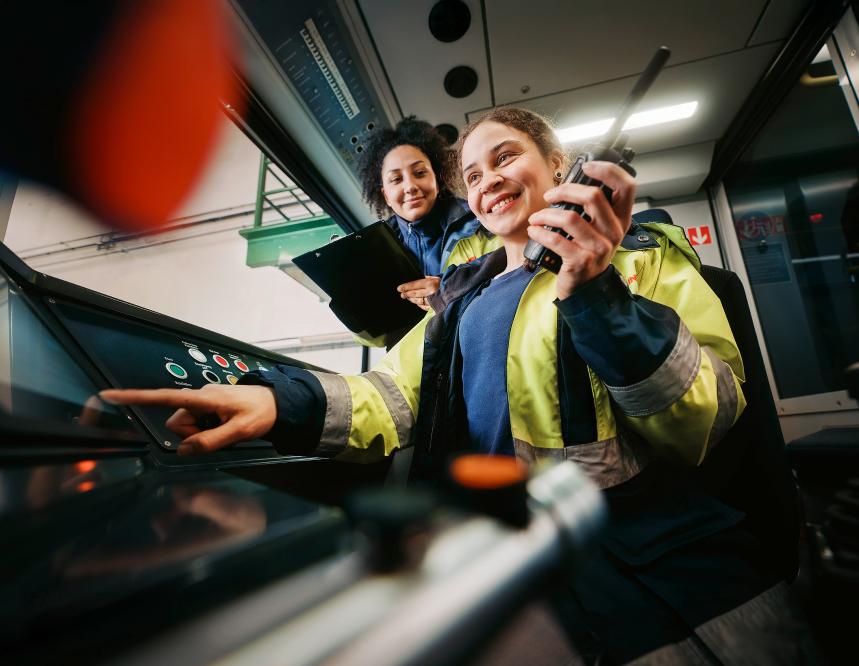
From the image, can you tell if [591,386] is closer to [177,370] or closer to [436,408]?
[436,408]

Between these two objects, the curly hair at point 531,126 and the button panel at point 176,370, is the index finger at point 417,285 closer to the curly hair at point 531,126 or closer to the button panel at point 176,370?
the curly hair at point 531,126

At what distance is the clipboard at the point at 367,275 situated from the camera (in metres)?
1.50

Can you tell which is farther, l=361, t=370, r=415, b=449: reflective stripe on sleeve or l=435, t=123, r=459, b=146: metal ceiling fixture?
l=435, t=123, r=459, b=146: metal ceiling fixture

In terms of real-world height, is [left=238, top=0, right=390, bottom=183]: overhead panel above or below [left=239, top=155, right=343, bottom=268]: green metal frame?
above

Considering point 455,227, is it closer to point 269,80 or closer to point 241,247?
point 269,80

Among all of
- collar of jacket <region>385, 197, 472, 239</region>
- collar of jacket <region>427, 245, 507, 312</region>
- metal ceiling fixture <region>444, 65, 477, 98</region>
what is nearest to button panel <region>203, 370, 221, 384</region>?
collar of jacket <region>427, 245, 507, 312</region>

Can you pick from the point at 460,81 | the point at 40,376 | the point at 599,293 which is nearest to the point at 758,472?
the point at 599,293

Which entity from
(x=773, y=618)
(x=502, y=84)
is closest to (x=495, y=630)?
(x=773, y=618)

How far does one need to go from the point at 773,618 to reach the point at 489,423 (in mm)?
536

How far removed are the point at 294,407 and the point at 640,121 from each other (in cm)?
239

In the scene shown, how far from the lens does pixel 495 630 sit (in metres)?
0.20

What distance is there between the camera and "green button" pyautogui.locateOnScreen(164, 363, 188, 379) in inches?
30.6

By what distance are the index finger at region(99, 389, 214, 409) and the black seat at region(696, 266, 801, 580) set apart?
947mm

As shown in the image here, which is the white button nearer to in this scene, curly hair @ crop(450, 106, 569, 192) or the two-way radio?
the two-way radio
